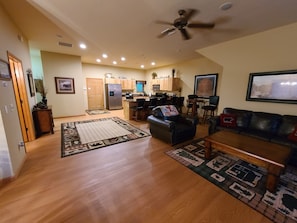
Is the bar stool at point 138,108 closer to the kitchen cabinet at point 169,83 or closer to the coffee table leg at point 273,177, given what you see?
the kitchen cabinet at point 169,83

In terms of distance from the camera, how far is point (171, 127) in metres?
3.14

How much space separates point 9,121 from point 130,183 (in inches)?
88.4

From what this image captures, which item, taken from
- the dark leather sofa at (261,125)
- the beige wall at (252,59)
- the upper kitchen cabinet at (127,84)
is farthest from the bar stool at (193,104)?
the upper kitchen cabinet at (127,84)

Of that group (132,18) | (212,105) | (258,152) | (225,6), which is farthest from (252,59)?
(132,18)

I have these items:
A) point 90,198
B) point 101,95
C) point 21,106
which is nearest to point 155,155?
point 90,198

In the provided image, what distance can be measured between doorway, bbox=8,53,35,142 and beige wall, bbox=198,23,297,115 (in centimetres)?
533

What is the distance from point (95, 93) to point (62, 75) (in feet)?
7.70

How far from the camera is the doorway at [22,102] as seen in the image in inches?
120

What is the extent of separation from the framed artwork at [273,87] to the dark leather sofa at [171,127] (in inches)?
70.0

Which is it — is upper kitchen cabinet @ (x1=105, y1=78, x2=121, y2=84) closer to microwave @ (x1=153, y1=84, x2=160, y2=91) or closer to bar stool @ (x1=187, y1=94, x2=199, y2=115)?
microwave @ (x1=153, y1=84, x2=160, y2=91)

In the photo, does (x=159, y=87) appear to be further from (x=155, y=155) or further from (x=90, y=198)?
(x=90, y=198)

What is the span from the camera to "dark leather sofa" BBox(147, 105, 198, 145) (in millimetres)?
3224

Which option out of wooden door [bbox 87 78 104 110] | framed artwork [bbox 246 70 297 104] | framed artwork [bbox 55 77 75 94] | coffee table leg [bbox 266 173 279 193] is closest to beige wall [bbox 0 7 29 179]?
framed artwork [bbox 55 77 75 94]

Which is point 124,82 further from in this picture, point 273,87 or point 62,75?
point 273,87
